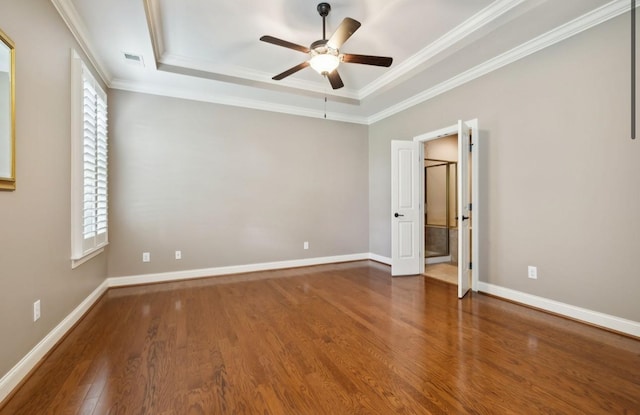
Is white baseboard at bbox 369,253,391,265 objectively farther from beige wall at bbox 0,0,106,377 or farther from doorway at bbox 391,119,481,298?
beige wall at bbox 0,0,106,377

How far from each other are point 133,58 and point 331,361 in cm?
377

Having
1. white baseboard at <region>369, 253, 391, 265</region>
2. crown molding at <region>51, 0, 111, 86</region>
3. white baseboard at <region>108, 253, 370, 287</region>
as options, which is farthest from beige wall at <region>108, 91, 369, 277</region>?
crown molding at <region>51, 0, 111, 86</region>

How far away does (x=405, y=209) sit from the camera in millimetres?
4488

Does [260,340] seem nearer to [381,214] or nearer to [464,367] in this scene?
[464,367]

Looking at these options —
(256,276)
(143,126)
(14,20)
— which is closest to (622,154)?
(256,276)

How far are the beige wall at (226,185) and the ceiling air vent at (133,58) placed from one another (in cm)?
71

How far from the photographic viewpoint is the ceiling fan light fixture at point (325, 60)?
8.55ft

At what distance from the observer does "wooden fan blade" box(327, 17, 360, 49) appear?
7.18 feet

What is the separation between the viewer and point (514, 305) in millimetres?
3129

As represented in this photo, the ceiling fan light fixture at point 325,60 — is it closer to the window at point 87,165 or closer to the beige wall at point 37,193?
the beige wall at point 37,193

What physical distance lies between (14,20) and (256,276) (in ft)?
11.7

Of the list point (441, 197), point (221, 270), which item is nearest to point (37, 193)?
point (221, 270)

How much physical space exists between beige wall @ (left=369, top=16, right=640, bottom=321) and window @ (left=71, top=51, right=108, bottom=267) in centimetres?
434

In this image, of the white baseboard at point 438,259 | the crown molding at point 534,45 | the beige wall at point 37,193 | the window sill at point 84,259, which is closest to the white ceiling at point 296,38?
the crown molding at point 534,45
